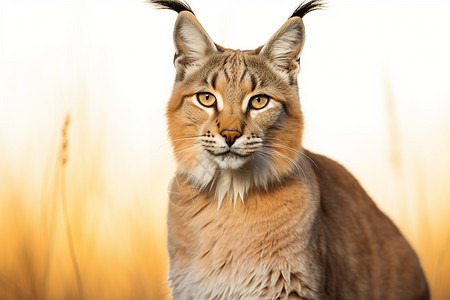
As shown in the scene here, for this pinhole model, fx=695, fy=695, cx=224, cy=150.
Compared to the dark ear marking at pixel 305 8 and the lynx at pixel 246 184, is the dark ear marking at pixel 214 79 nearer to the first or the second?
the lynx at pixel 246 184

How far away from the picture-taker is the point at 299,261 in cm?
484

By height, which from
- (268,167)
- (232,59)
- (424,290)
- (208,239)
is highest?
(232,59)

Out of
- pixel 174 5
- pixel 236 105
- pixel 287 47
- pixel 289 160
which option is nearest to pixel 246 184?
pixel 289 160

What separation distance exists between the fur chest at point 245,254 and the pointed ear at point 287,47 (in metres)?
1.00

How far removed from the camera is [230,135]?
4.59 m

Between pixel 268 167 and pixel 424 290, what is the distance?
202cm

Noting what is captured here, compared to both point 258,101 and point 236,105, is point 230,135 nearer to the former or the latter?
point 236,105

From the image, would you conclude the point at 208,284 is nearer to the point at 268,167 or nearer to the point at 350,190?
the point at 268,167

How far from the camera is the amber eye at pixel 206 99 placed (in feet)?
16.2

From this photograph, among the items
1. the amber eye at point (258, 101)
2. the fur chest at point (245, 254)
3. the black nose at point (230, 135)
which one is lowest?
the fur chest at point (245, 254)

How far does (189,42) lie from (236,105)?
0.69m

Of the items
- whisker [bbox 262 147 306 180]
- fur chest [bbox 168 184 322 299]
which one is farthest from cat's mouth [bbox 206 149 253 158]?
fur chest [bbox 168 184 322 299]

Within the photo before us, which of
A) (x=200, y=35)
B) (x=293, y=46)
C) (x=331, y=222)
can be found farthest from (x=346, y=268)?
(x=200, y=35)

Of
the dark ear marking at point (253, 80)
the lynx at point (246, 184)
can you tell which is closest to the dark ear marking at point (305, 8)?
the lynx at point (246, 184)
